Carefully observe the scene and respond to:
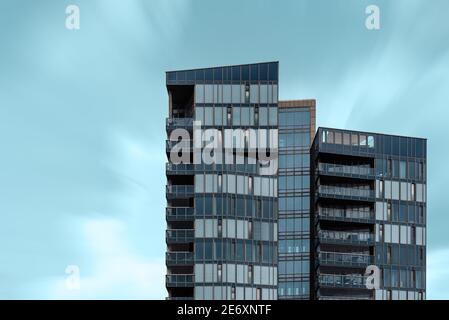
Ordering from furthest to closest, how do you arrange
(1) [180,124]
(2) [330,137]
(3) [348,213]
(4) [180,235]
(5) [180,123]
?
(2) [330,137], (3) [348,213], (5) [180,123], (1) [180,124], (4) [180,235]

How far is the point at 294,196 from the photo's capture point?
120812 mm

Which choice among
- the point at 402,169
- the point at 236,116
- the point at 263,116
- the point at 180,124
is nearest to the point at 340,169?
the point at 402,169

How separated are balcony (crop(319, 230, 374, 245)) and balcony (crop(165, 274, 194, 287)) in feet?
62.3

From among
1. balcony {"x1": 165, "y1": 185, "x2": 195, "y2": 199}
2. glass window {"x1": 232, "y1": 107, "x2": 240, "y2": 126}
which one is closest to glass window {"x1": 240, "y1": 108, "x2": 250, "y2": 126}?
glass window {"x1": 232, "y1": 107, "x2": 240, "y2": 126}

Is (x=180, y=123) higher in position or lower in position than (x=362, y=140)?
higher

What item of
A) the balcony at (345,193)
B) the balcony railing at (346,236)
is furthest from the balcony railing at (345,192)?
the balcony railing at (346,236)

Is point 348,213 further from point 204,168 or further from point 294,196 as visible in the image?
point 204,168

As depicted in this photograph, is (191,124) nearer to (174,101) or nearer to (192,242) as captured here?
(174,101)

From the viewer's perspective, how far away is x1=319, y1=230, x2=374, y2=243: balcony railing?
11375 centimetres

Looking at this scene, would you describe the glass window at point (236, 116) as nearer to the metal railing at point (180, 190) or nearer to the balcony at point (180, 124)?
the balcony at point (180, 124)

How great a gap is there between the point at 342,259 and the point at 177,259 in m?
21.7
